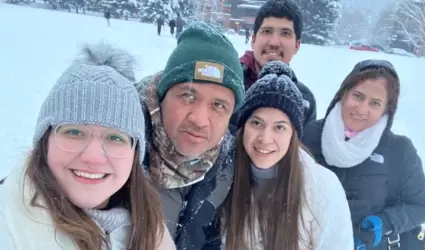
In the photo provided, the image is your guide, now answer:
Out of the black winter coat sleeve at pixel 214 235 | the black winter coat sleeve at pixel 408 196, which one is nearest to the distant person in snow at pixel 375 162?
the black winter coat sleeve at pixel 408 196

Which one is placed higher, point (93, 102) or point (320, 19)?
point (93, 102)

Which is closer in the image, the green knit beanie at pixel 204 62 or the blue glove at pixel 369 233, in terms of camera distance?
the green knit beanie at pixel 204 62

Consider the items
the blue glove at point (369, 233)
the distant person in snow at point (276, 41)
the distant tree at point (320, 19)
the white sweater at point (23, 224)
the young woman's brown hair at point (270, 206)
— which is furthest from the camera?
the distant tree at point (320, 19)

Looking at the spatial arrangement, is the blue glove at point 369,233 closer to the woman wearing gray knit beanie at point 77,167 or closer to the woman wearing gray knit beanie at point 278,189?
the woman wearing gray knit beanie at point 278,189

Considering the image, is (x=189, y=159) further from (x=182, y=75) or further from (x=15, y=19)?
(x=15, y=19)

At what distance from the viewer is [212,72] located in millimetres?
2131

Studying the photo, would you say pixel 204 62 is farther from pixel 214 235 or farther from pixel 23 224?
pixel 23 224

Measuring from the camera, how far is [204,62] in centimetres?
214

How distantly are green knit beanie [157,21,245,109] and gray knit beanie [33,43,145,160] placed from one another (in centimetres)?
45

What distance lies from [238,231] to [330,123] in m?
1.10

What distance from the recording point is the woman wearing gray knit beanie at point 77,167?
145 cm

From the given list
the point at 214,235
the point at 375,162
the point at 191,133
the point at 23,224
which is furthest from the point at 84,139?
the point at 375,162

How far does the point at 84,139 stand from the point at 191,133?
661mm

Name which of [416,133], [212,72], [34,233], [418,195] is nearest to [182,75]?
[212,72]
